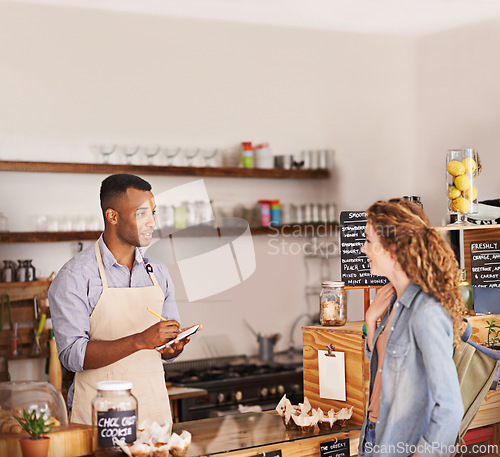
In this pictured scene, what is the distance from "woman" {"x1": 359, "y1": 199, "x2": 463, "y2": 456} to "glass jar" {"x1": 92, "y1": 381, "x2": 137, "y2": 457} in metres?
0.69

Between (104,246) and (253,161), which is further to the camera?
(253,161)

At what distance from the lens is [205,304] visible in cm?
558

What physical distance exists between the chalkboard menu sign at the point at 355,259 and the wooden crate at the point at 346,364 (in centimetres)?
19

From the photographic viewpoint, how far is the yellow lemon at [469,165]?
309 cm

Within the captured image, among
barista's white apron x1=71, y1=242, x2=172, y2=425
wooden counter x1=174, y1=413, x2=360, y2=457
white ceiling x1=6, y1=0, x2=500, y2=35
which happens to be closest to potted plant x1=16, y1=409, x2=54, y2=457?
wooden counter x1=174, y1=413, x2=360, y2=457

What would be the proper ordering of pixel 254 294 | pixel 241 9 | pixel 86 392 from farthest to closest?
pixel 254 294 < pixel 241 9 < pixel 86 392

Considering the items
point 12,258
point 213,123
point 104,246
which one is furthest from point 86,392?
point 213,123

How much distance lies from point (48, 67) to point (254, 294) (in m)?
2.32

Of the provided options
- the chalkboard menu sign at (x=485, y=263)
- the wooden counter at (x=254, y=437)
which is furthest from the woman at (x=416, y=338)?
the chalkboard menu sign at (x=485, y=263)

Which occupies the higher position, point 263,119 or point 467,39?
point 467,39

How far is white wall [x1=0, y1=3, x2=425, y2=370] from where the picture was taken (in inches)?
192

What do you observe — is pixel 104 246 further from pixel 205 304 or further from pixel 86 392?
pixel 205 304

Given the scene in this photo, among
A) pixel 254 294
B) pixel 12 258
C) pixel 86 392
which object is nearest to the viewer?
pixel 86 392

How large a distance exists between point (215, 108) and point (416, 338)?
3.91 m
